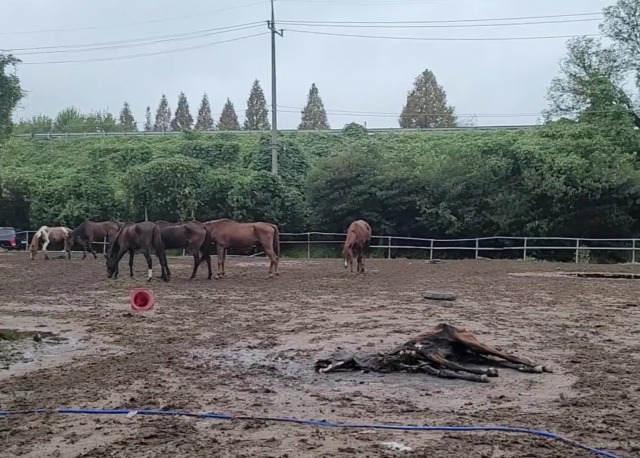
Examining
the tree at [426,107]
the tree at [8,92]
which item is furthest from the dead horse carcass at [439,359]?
the tree at [426,107]

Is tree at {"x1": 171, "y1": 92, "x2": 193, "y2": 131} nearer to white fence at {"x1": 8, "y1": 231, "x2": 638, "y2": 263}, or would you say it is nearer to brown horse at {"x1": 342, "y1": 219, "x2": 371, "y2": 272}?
white fence at {"x1": 8, "y1": 231, "x2": 638, "y2": 263}

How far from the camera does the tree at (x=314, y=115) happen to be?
6806 cm

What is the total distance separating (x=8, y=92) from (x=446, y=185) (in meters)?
17.9

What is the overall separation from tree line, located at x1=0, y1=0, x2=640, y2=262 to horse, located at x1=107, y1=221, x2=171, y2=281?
1314cm

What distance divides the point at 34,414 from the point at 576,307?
9724 mm

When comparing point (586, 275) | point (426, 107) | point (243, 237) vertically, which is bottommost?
point (586, 275)

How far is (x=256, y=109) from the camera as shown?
70.9 meters

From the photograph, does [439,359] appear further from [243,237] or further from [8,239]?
[8,239]

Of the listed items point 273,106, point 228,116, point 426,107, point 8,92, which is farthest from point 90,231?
point 228,116

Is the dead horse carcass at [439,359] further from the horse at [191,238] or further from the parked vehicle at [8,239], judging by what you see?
the parked vehicle at [8,239]

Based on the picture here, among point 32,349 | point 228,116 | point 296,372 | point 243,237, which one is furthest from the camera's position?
point 228,116

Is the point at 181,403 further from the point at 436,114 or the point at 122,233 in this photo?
the point at 436,114

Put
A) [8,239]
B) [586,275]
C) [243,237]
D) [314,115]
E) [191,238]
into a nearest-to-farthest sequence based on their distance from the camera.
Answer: [191,238], [243,237], [586,275], [8,239], [314,115]

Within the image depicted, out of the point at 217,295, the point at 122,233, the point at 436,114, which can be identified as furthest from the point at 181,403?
the point at 436,114
